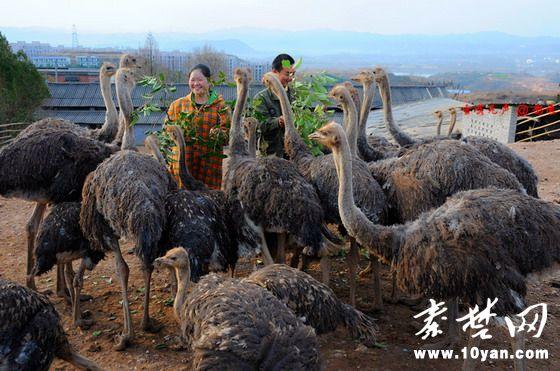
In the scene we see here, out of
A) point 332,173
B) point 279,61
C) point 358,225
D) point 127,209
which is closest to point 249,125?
point 279,61

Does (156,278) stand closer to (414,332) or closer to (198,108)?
(198,108)

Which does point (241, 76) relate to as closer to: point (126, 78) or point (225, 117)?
point (225, 117)

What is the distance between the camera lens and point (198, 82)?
6273mm

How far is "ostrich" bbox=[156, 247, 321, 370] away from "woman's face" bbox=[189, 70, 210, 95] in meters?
3.00

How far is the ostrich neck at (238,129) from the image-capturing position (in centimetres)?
568

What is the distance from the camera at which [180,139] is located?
223 inches

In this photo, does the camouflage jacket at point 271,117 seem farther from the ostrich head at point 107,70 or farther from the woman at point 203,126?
the ostrich head at point 107,70

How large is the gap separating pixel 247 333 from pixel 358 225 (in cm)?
141

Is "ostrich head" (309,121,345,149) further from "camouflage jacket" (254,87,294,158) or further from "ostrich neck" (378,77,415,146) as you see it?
"ostrich neck" (378,77,415,146)

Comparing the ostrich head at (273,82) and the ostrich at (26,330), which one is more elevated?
the ostrich head at (273,82)

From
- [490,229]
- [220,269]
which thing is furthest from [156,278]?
[490,229]

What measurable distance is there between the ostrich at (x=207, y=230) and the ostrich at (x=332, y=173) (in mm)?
676

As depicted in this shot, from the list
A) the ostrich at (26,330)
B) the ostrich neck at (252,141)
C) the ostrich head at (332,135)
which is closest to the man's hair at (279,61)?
the ostrich neck at (252,141)

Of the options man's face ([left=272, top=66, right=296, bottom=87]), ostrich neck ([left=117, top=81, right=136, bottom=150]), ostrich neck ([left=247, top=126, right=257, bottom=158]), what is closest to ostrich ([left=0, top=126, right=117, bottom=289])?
ostrich neck ([left=117, top=81, right=136, bottom=150])
